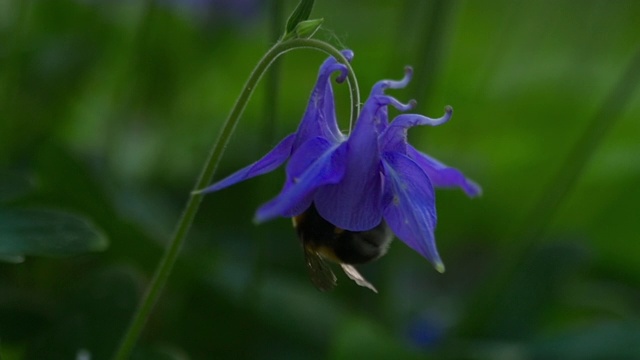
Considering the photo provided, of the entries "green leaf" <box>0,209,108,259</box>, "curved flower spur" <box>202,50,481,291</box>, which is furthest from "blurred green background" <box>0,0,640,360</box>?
"curved flower spur" <box>202,50,481,291</box>

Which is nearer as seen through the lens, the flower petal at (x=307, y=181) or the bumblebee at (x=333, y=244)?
the flower petal at (x=307, y=181)

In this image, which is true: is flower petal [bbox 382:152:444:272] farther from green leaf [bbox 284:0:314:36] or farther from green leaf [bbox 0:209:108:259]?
green leaf [bbox 0:209:108:259]

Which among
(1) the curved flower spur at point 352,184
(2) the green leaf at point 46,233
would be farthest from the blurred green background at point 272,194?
(1) the curved flower spur at point 352,184

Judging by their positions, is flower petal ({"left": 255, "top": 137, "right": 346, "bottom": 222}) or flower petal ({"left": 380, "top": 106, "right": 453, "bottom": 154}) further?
flower petal ({"left": 380, "top": 106, "right": 453, "bottom": 154})

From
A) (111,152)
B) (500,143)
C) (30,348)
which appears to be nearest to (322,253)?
(30,348)

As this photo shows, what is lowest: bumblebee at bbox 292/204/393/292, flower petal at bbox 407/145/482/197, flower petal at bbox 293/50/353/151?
bumblebee at bbox 292/204/393/292

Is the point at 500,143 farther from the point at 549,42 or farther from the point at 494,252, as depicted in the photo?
the point at 549,42

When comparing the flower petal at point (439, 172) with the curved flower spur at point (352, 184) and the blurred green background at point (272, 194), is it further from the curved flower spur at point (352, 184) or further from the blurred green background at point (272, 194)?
the blurred green background at point (272, 194)
